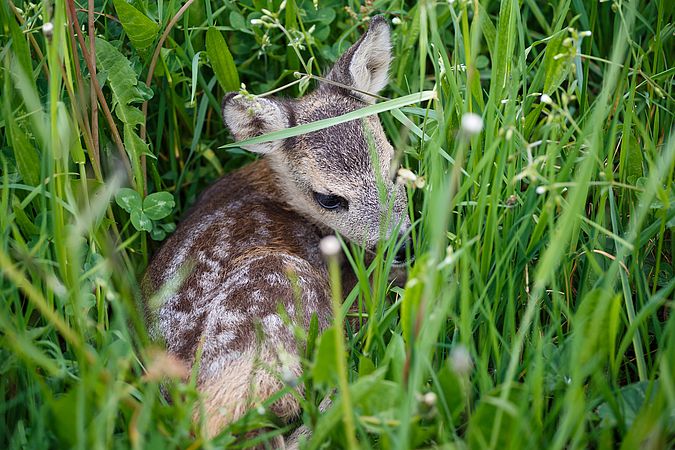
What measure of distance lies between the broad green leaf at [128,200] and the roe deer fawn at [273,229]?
0.31 meters

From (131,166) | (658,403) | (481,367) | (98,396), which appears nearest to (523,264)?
(481,367)

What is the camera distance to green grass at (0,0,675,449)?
8.66 ft

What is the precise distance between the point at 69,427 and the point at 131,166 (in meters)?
2.04

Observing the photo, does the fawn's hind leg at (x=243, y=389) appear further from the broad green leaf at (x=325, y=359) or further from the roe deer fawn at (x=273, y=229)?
the broad green leaf at (x=325, y=359)

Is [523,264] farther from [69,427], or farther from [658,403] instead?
[69,427]

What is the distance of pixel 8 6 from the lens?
3.66m

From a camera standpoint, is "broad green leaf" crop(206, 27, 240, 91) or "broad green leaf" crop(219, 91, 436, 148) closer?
"broad green leaf" crop(219, 91, 436, 148)

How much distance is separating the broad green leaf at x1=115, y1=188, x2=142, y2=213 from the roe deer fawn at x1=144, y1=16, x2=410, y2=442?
311mm

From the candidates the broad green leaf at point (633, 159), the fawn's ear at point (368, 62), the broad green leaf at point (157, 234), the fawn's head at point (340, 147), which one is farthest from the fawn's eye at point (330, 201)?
the broad green leaf at point (633, 159)

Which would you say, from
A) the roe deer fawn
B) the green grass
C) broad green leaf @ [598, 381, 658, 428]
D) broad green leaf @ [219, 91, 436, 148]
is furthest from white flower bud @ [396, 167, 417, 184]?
broad green leaf @ [598, 381, 658, 428]

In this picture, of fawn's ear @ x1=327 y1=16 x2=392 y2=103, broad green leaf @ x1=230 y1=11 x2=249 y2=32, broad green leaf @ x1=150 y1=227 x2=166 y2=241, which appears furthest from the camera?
broad green leaf @ x1=230 y1=11 x2=249 y2=32

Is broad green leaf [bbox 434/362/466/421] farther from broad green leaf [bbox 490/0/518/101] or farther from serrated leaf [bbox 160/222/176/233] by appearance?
serrated leaf [bbox 160/222/176/233]

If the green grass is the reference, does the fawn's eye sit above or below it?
below

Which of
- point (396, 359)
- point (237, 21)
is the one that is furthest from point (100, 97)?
point (396, 359)
